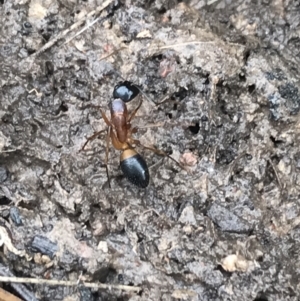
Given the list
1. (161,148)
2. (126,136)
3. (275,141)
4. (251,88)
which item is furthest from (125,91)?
(275,141)

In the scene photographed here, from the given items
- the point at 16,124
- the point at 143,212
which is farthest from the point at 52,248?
the point at 16,124

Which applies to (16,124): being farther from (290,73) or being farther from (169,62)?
(290,73)

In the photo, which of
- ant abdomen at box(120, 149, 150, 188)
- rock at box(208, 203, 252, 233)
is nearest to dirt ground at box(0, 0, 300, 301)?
rock at box(208, 203, 252, 233)

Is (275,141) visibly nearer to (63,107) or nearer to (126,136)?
(126,136)

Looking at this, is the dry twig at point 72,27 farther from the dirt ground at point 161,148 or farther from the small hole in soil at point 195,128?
the small hole in soil at point 195,128

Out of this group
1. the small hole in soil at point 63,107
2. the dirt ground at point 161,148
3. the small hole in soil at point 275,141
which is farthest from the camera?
the small hole in soil at point 63,107

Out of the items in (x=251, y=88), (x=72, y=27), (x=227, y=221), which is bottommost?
(x=227, y=221)

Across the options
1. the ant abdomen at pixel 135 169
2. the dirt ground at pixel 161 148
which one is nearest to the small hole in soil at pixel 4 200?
the dirt ground at pixel 161 148
